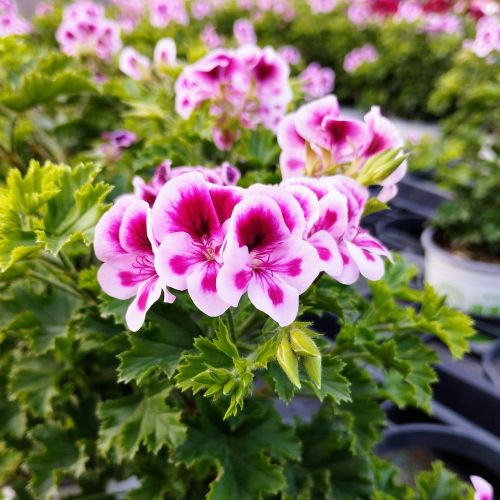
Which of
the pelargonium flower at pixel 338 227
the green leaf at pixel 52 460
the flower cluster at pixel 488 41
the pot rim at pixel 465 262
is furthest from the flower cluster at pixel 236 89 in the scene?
the flower cluster at pixel 488 41

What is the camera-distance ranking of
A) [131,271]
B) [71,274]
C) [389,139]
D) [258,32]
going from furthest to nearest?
[258,32] < [71,274] < [389,139] < [131,271]

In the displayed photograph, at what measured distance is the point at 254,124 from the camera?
1.20 metres

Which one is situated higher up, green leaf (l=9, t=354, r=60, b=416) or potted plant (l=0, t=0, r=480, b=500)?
potted plant (l=0, t=0, r=480, b=500)

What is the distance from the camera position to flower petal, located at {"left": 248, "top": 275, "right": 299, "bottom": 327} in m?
0.63

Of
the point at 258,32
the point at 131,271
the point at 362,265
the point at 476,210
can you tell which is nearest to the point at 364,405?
the point at 362,265

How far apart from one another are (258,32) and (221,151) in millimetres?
4967

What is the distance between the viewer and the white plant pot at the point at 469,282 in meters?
2.15

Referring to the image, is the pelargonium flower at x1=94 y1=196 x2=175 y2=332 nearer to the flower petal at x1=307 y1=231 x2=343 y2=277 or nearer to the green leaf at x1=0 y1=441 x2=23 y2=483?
the flower petal at x1=307 y1=231 x2=343 y2=277

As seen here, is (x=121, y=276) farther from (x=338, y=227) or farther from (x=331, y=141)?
(x=331, y=141)

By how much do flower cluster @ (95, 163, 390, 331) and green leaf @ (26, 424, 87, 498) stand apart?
563mm

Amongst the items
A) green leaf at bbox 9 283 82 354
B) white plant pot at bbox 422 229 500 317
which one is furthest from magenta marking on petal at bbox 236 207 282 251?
white plant pot at bbox 422 229 500 317

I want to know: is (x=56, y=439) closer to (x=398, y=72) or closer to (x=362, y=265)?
(x=362, y=265)

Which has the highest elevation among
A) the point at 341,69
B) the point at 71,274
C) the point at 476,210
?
the point at 71,274

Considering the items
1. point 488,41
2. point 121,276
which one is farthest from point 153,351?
point 488,41
